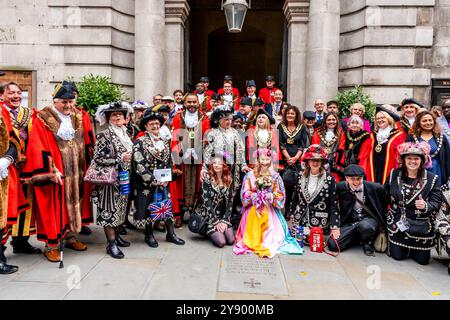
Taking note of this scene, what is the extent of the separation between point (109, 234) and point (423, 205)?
4106 millimetres

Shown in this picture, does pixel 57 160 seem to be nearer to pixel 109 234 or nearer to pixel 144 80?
pixel 109 234

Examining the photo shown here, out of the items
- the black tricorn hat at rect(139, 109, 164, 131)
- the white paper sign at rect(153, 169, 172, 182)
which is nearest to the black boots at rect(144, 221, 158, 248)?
the white paper sign at rect(153, 169, 172, 182)

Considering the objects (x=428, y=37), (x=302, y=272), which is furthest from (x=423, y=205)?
(x=428, y=37)

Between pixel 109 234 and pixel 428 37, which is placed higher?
pixel 428 37

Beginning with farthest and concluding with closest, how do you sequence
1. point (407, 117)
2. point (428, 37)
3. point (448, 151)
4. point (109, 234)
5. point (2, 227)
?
point (428, 37)
point (407, 117)
point (448, 151)
point (109, 234)
point (2, 227)

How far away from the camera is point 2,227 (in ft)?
14.0

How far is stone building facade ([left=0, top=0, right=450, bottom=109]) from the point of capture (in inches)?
404

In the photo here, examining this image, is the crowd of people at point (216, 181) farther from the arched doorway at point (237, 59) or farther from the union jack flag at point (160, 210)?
the arched doorway at point (237, 59)

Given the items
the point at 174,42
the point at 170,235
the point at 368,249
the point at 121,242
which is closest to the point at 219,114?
the point at 170,235

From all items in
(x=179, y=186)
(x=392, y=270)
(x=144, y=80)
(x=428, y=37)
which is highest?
(x=428, y=37)

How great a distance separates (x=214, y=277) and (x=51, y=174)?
2.31m

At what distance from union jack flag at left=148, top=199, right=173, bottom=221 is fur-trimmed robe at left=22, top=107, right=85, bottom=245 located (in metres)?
0.94

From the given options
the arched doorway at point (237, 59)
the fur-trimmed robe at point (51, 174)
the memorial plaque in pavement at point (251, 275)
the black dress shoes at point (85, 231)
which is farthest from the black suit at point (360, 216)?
the arched doorway at point (237, 59)

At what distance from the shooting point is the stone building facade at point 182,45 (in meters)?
10.3
